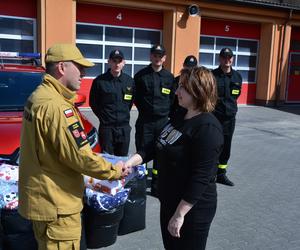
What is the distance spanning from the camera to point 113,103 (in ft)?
18.1

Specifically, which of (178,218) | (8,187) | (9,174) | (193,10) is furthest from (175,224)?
(193,10)

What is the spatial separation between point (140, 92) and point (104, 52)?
8483mm

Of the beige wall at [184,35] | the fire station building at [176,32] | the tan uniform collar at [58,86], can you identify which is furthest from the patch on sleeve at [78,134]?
the beige wall at [184,35]

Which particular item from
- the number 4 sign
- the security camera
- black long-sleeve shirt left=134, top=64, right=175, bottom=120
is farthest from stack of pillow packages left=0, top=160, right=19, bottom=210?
the security camera

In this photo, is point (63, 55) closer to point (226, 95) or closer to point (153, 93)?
point (153, 93)

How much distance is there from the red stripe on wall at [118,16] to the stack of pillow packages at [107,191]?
34.3 feet

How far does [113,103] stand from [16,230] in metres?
2.50

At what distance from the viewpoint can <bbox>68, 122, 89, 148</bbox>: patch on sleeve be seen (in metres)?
2.33

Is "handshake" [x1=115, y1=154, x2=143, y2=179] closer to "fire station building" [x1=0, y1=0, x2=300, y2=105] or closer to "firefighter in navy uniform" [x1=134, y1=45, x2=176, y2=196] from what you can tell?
"firefighter in navy uniform" [x1=134, y1=45, x2=176, y2=196]

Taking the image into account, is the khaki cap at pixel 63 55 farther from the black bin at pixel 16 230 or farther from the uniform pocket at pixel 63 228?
the black bin at pixel 16 230

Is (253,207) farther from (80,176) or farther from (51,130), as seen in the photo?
(51,130)

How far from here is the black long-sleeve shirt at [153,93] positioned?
5.61 metres

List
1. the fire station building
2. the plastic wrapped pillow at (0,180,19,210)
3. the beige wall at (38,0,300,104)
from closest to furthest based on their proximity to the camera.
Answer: the plastic wrapped pillow at (0,180,19,210), the beige wall at (38,0,300,104), the fire station building

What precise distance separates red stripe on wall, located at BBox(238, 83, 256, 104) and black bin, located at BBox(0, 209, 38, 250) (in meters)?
14.6
